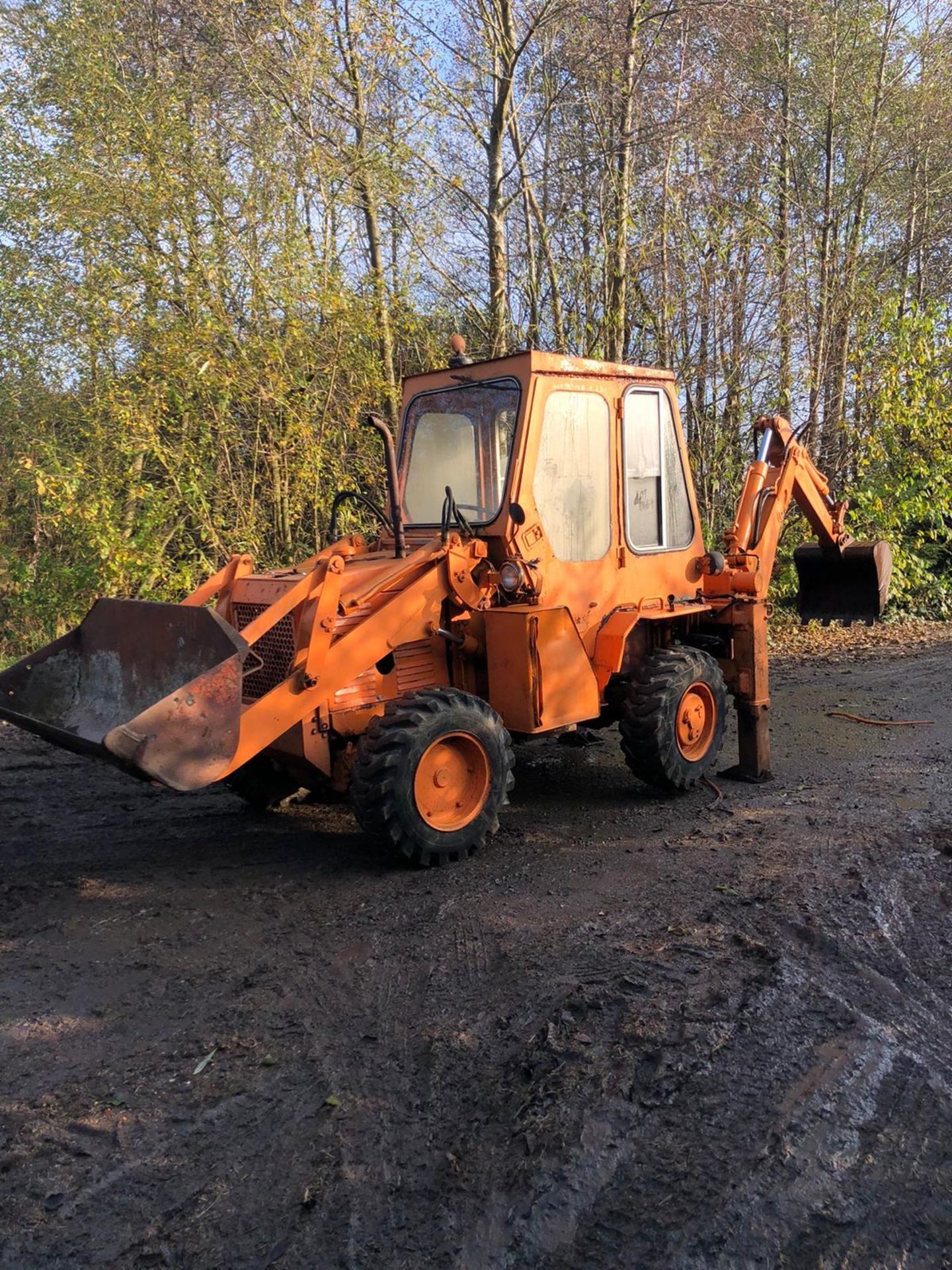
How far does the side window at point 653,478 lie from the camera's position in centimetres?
573

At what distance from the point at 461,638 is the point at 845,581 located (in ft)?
12.5

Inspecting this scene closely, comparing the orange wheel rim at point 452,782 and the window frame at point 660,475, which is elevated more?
the window frame at point 660,475

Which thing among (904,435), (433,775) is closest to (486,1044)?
(433,775)

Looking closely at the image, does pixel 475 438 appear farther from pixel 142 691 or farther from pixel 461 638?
pixel 142 691

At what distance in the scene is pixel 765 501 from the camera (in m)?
6.71

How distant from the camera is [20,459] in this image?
9172 millimetres

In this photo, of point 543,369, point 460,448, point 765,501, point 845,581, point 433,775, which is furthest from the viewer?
point 845,581

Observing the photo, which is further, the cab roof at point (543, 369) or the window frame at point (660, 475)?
the window frame at point (660, 475)

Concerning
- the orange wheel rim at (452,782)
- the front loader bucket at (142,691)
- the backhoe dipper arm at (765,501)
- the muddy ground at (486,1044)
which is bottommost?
the muddy ground at (486,1044)

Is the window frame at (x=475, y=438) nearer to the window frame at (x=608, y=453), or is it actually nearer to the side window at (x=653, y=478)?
the window frame at (x=608, y=453)

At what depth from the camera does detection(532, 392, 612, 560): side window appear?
5.24m

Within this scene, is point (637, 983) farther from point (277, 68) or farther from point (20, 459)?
point (277, 68)

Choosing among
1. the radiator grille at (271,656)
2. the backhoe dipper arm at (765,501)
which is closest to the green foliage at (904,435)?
the backhoe dipper arm at (765,501)

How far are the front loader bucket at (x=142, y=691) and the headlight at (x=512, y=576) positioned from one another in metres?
1.50
